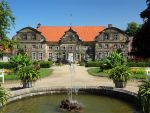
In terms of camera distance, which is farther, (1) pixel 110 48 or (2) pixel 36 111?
(1) pixel 110 48

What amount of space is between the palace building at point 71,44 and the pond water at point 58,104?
4357cm

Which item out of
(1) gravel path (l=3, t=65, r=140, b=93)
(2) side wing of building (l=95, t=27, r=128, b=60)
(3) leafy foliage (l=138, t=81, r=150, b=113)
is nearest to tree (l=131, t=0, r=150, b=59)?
(2) side wing of building (l=95, t=27, r=128, b=60)

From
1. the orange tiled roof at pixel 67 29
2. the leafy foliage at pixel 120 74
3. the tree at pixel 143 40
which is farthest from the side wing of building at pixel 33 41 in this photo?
the leafy foliage at pixel 120 74

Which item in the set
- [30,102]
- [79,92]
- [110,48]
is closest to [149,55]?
[110,48]

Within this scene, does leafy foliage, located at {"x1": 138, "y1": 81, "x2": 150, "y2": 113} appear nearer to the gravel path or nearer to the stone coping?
the stone coping

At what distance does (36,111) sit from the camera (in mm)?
18375

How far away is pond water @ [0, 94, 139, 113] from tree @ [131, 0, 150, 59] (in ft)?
87.0

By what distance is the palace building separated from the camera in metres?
66.6

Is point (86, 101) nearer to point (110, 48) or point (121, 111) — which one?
point (121, 111)

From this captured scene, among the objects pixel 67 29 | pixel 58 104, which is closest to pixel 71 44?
pixel 67 29

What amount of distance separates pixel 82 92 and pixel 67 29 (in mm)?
46055

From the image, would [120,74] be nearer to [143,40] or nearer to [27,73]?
[27,73]

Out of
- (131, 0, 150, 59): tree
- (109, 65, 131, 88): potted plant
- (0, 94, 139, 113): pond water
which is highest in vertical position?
(131, 0, 150, 59): tree

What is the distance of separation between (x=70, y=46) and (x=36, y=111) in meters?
48.9
